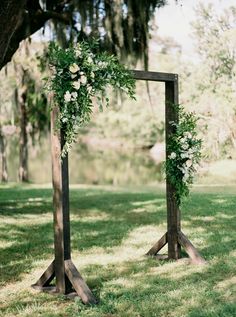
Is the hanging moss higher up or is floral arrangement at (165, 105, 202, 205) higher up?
the hanging moss

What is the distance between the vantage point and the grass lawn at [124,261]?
14.0ft

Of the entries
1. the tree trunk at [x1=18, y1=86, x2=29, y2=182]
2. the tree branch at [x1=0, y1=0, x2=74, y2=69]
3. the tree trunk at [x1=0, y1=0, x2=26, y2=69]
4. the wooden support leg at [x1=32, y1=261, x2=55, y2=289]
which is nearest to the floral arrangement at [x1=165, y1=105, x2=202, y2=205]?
the wooden support leg at [x1=32, y1=261, x2=55, y2=289]

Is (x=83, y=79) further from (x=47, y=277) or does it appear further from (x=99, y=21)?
(x=99, y=21)

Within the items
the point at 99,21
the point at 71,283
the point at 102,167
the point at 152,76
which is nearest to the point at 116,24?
the point at 99,21

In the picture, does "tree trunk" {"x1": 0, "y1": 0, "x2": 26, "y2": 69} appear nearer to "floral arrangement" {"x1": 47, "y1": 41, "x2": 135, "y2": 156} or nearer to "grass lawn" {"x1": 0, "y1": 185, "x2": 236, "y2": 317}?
"floral arrangement" {"x1": 47, "y1": 41, "x2": 135, "y2": 156}

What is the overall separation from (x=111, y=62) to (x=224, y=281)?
219 centimetres

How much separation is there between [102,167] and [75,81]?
82.3 ft

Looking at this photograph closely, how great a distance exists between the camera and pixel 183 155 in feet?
18.6

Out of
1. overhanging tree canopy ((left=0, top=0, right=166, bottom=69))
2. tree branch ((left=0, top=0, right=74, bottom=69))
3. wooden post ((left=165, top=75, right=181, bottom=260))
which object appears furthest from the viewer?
overhanging tree canopy ((left=0, top=0, right=166, bottom=69))

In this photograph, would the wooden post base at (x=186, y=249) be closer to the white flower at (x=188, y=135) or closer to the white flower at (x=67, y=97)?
the white flower at (x=188, y=135)

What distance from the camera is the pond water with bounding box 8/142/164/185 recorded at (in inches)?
939

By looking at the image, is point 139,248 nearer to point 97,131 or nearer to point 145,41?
point 145,41

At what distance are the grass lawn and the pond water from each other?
12424 millimetres

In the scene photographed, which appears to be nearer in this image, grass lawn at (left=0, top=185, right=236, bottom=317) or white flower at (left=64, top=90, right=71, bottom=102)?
grass lawn at (left=0, top=185, right=236, bottom=317)
